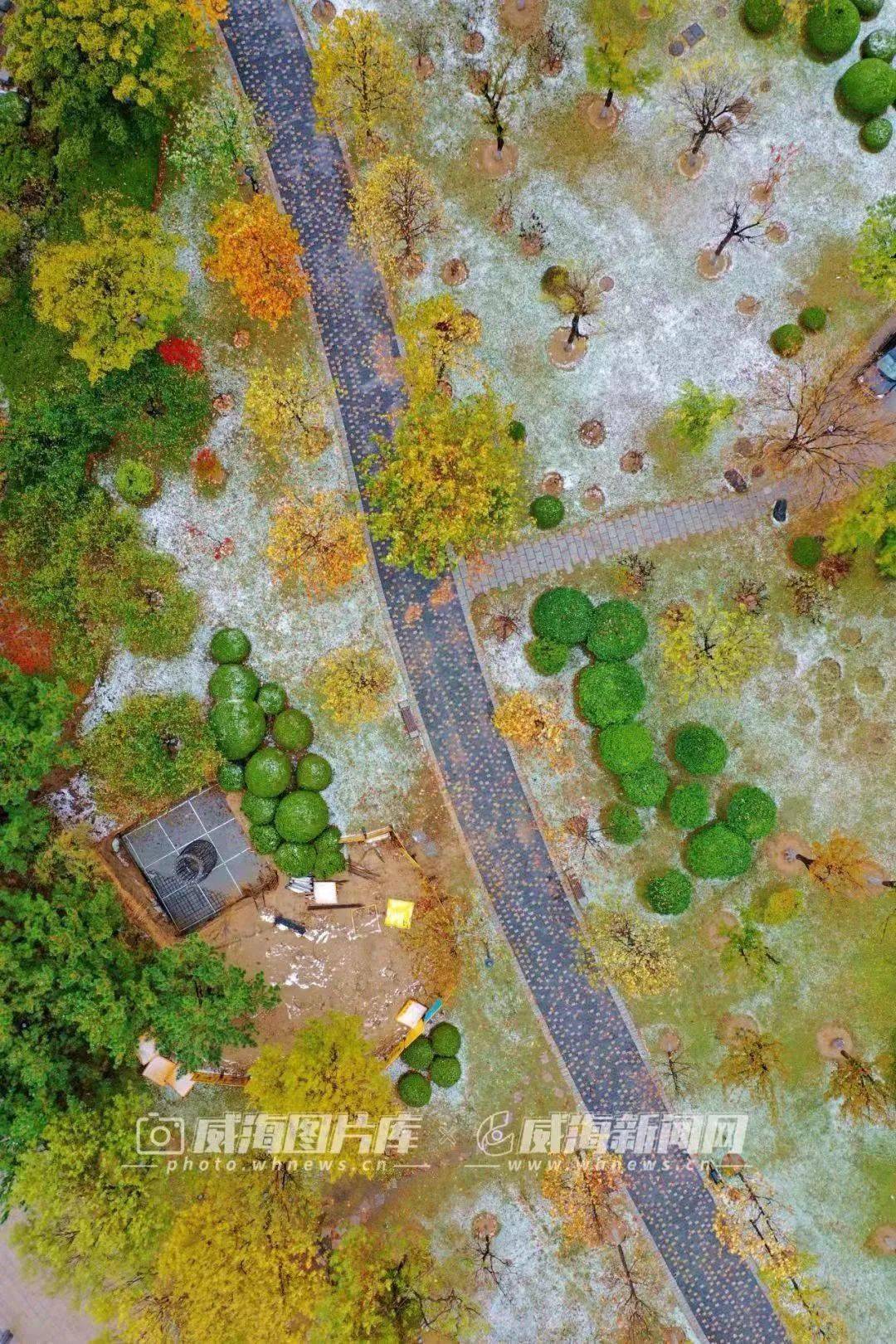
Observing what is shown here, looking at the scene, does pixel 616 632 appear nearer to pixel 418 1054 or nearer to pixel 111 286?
pixel 418 1054

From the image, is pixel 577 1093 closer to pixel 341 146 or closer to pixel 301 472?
pixel 301 472

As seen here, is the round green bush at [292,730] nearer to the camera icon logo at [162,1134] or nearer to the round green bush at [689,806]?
the round green bush at [689,806]

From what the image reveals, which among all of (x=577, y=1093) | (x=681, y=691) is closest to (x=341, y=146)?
(x=681, y=691)

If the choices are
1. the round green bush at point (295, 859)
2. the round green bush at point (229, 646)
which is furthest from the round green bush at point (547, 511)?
the round green bush at point (295, 859)

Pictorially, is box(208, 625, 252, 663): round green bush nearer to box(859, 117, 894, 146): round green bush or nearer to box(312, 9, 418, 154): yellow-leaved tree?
box(312, 9, 418, 154): yellow-leaved tree

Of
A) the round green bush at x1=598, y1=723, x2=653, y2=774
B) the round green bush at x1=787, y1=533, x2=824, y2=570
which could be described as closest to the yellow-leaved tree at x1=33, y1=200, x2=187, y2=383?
the round green bush at x1=598, y1=723, x2=653, y2=774

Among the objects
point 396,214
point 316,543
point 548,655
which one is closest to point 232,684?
point 316,543
